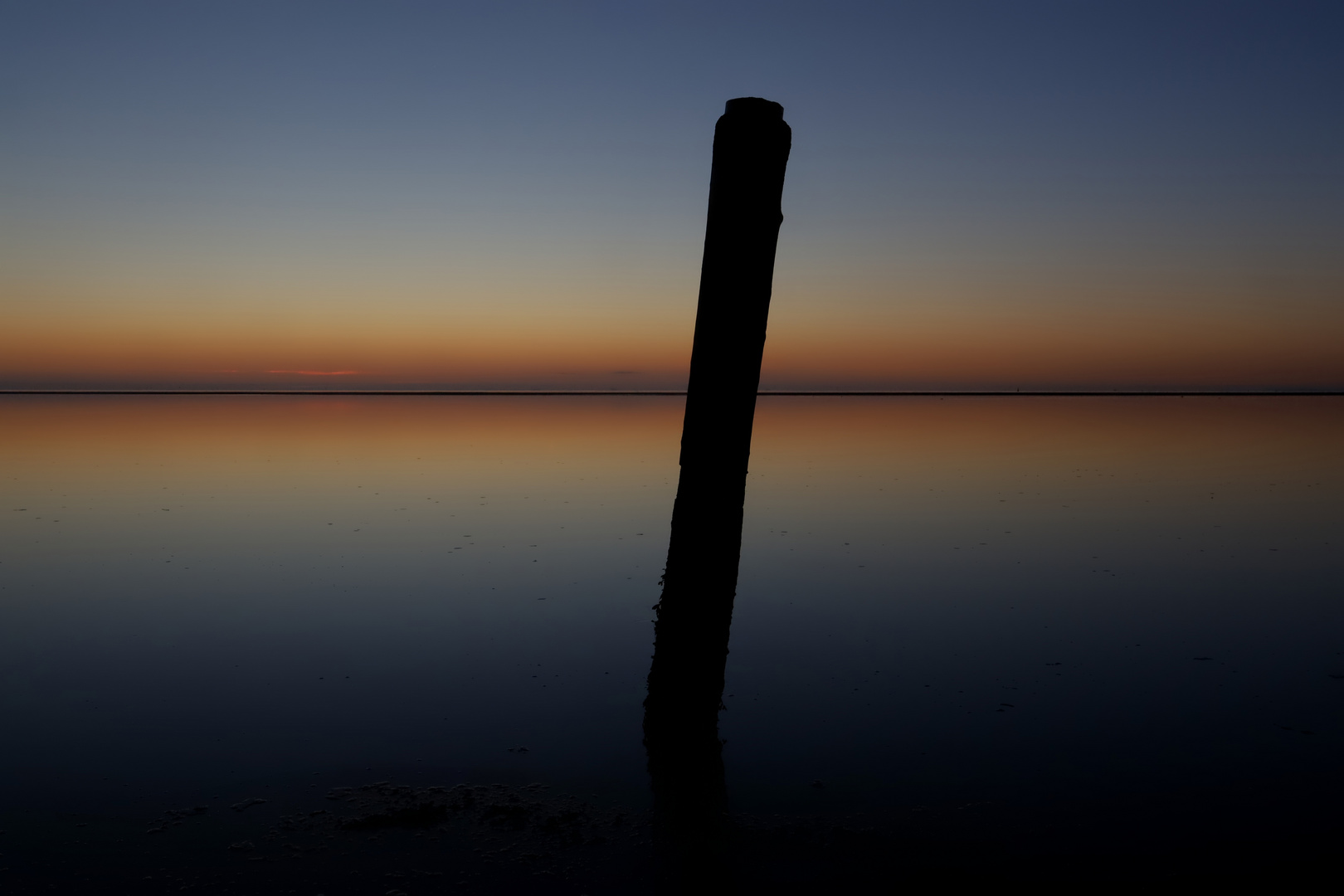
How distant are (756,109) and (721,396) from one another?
5.31 ft

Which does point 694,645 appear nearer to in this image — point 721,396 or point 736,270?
point 721,396

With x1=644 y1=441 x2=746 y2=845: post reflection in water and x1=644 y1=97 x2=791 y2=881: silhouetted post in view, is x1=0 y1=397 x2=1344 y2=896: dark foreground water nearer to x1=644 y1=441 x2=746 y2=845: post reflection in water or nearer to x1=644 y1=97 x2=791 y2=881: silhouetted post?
x1=644 y1=441 x2=746 y2=845: post reflection in water

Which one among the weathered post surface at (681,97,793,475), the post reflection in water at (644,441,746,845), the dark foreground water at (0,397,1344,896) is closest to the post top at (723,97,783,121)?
the weathered post surface at (681,97,793,475)

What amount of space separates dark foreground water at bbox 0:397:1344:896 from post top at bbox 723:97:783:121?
388 centimetres

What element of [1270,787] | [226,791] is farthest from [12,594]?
[1270,787]

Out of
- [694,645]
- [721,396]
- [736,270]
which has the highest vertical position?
[736,270]

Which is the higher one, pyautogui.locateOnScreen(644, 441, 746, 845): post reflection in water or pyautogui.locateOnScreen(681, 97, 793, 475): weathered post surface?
pyautogui.locateOnScreen(681, 97, 793, 475): weathered post surface

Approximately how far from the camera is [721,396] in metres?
5.25

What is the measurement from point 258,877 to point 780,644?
16.5ft

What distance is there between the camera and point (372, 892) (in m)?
4.31

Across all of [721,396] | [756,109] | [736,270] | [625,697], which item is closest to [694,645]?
[721,396]

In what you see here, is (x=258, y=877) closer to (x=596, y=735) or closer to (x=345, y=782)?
(x=345, y=782)

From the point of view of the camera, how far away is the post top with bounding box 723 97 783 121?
5238mm

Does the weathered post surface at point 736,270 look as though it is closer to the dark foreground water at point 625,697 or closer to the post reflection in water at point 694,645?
the post reflection in water at point 694,645
